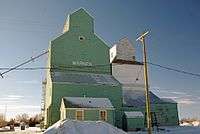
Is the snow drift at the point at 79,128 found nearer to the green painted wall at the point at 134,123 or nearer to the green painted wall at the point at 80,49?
the green painted wall at the point at 134,123

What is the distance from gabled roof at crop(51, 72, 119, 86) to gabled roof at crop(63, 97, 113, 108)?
134 inches

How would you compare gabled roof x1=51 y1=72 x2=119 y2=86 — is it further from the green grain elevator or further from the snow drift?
the snow drift

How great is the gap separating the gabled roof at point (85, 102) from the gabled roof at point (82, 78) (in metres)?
3.41

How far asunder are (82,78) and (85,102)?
600cm

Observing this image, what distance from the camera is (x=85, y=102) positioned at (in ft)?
124

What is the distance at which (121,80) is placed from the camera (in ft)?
163

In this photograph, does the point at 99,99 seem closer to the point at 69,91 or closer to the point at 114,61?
the point at 69,91

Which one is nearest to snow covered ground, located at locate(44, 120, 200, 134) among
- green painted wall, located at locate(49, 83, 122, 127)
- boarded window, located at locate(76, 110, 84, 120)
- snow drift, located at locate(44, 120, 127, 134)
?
snow drift, located at locate(44, 120, 127, 134)

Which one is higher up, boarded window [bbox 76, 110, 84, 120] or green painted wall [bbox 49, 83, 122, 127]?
green painted wall [bbox 49, 83, 122, 127]

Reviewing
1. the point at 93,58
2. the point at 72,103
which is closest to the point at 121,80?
the point at 93,58

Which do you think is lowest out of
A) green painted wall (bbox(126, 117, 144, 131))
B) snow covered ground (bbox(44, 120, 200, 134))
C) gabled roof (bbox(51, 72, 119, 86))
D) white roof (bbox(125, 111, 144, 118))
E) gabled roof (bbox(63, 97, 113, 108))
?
green painted wall (bbox(126, 117, 144, 131))

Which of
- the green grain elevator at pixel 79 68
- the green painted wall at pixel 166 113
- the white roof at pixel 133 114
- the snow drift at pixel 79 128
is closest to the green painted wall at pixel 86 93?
the green grain elevator at pixel 79 68

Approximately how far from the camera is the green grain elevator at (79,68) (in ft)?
131

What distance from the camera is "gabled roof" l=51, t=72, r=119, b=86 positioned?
41000 mm
